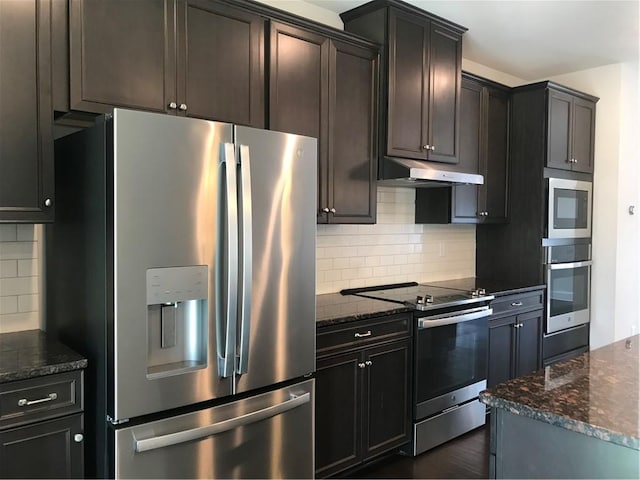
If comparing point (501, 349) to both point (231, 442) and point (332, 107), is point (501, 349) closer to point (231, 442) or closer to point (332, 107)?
point (332, 107)

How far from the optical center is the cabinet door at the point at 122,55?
2.04m

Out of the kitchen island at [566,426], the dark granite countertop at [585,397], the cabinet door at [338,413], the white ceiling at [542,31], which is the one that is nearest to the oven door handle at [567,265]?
Answer: the white ceiling at [542,31]

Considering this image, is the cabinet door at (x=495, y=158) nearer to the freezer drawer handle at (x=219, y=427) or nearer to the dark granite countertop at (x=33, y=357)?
the freezer drawer handle at (x=219, y=427)

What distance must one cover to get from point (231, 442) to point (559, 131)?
3.79 meters

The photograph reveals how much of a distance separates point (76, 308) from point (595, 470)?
6.07ft

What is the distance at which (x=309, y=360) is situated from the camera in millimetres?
2334

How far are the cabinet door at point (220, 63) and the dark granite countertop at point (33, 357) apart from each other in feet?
3.83

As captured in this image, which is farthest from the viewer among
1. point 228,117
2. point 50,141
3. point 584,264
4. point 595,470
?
point 584,264

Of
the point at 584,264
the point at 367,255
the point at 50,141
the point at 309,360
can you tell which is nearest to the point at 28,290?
the point at 50,141

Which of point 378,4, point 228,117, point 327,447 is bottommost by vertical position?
point 327,447

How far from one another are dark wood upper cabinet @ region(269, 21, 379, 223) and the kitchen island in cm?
166

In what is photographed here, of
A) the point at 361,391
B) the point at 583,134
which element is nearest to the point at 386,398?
the point at 361,391

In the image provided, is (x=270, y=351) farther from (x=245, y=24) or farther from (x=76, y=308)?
(x=245, y=24)

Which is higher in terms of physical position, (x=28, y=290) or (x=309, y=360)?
(x=28, y=290)
